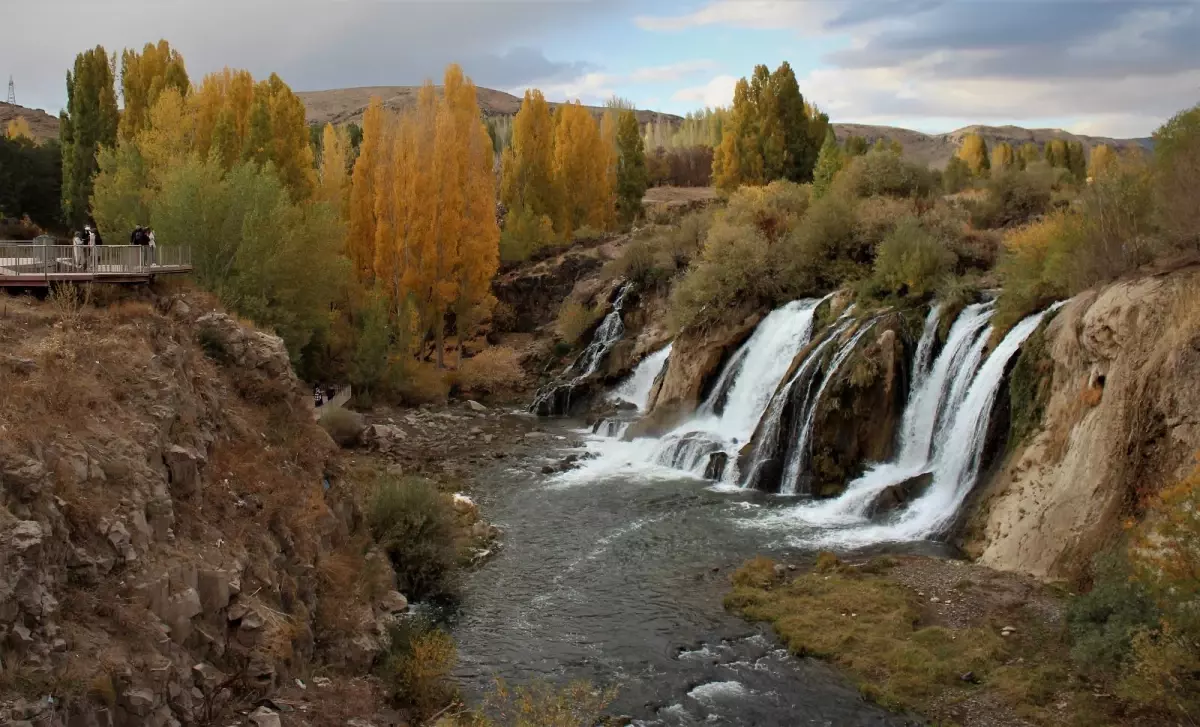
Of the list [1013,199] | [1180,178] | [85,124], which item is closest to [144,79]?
[85,124]

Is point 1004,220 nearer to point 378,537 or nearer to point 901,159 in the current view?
point 901,159

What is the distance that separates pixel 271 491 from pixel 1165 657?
11.6 m

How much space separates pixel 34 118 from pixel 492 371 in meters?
89.5

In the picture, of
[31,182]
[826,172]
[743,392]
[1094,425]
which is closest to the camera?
[1094,425]

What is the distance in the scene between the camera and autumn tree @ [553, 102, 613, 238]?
5116 centimetres

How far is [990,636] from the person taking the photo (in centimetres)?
1287

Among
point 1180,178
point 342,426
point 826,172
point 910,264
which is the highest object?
point 826,172

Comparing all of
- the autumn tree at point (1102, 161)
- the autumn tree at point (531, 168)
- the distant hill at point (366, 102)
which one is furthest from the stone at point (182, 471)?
the distant hill at point (366, 102)

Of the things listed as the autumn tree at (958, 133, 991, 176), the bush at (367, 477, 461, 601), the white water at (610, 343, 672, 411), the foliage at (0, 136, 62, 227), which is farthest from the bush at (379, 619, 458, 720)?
the autumn tree at (958, 133, 991, 176)

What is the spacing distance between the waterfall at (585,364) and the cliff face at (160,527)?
15.8 meters

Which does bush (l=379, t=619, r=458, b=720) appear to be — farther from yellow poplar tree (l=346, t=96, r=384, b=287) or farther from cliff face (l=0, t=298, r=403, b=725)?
yellow poplar tree (l=346, t=96, r=384, b=287)

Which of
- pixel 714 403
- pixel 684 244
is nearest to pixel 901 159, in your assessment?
pixel 684 244

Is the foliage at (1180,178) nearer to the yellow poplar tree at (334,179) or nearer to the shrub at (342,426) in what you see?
the shrub at (342,426)

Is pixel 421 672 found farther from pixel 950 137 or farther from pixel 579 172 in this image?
pixel 950 137
